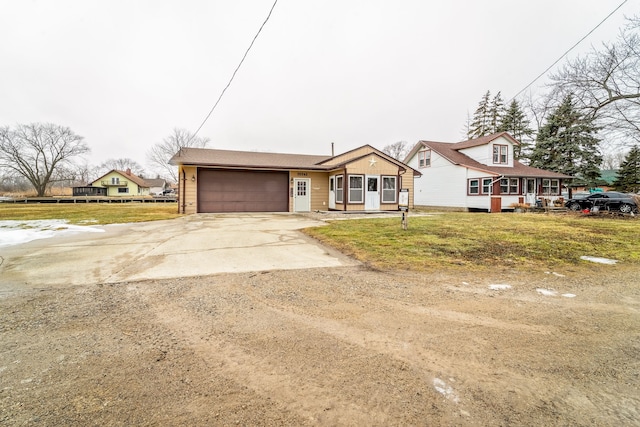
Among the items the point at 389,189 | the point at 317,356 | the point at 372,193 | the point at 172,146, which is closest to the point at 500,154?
the point at 389,189

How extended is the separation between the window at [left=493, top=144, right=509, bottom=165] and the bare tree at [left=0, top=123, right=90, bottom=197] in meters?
57.7

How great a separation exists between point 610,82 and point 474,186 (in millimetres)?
10620

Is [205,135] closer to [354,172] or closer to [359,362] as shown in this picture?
[354,172]

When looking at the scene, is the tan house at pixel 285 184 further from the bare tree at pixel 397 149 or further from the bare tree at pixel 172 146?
the bare tree at pixel 397 149

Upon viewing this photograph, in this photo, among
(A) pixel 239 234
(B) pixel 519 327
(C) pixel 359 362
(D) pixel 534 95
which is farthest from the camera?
(D) pixel 534 95

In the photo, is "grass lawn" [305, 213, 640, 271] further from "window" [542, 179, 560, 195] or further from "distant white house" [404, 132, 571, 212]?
"window" [542, 179, 560, 195]

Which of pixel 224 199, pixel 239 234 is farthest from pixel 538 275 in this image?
pixel 224 199

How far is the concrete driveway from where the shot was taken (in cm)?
427

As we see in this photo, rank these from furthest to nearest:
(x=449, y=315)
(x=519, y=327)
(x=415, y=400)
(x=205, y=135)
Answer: (x=205, y=135) < (x=449, y=315) < (x=519, y=327) < (x=415, y=400)

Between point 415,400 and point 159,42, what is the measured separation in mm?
13163

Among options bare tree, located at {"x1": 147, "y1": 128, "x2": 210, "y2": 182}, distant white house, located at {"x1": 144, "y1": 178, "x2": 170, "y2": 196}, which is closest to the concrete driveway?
bare tree, located at {"x1": 147, "y1": 128, "x2": 210, "y2": 182}

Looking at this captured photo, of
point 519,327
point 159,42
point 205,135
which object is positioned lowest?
point 519,327

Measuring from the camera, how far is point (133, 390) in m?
1.74

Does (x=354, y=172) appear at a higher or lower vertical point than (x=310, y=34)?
lower
